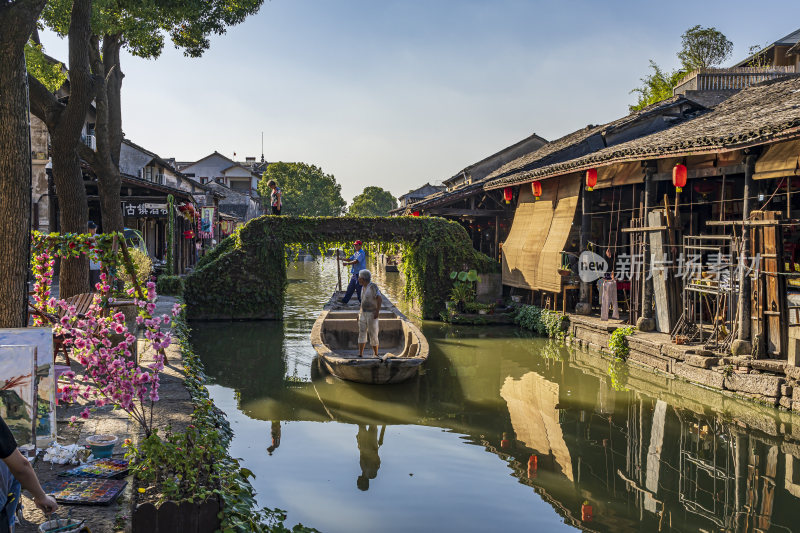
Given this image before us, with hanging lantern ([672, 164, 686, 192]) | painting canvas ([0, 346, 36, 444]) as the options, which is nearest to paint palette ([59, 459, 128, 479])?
painting canvas ([0, 346, 36, 444])

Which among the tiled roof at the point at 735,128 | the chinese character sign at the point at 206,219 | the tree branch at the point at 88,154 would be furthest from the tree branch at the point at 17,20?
the chinese character sign at the point at 206,219

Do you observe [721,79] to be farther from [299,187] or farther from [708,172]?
[299,187]

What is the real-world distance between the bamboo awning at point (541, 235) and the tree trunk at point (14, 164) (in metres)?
12.1

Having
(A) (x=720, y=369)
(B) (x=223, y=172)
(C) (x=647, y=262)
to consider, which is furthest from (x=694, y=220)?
(B) (x=223, y=172)

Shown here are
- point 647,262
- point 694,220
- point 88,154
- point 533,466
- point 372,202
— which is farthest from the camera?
point 372,202

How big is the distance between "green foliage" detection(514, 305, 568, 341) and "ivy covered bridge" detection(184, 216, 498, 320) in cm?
229

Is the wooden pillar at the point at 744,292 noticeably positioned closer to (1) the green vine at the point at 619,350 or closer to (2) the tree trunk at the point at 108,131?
(1) the green vine at the point at 619,350

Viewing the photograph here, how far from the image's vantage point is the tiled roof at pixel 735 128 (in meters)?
9.54

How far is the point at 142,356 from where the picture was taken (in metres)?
9.94

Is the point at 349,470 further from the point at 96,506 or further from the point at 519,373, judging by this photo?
the point at 519,373

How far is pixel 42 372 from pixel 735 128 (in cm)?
1102

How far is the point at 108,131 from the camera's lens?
12.4 m

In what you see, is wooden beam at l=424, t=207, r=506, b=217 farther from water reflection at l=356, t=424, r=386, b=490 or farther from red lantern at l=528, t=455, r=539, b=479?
red lantern at l=528, t=455, r=539, b=479

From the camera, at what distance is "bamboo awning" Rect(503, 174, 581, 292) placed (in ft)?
52.0
